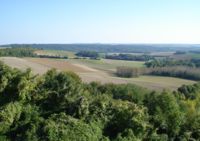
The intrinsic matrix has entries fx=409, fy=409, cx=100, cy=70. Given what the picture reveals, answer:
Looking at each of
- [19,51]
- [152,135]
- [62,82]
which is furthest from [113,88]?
[19,51]

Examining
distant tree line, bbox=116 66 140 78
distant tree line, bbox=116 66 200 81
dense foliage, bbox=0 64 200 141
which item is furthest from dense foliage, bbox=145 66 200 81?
dense foliage, bbox=0 64 200 141

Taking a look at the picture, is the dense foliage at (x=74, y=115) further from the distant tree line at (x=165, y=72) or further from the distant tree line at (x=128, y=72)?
the distant tree line at (x=165, y=72)

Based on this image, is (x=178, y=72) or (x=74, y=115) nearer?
(x=74, y=115)

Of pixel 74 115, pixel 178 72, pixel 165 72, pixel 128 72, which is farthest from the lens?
pixel 165 72

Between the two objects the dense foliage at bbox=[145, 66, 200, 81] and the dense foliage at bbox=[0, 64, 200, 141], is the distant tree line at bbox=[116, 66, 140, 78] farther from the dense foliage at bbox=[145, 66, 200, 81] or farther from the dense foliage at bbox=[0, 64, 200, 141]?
the dense foliage at bbox=[0, 64, 200, 141]

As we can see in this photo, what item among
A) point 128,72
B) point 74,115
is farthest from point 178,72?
point 74,115

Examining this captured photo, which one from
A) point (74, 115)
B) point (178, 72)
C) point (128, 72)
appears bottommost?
point (178, 72)

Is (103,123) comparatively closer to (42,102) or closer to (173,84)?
(42,102)

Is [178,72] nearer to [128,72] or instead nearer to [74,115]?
[128,72]

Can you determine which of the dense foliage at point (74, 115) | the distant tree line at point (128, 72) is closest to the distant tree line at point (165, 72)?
the distant tree line at point (128, 72)
